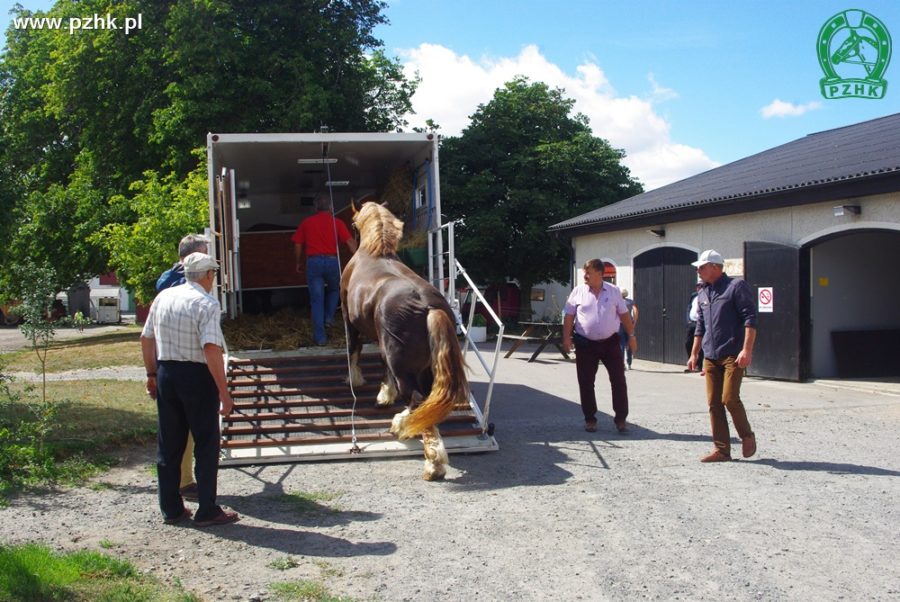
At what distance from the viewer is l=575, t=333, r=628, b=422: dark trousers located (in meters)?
7.70

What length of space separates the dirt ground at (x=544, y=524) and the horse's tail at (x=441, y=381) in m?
0.51

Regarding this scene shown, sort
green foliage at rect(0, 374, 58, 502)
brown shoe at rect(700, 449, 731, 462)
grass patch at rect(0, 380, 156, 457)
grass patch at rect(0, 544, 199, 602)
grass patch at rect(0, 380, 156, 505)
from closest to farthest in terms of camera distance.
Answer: grass patch at rect(0, 544, 199, 602)
green foliage at rect(0, 374, 58, 502)
grass patch at rect(0, 380, 156, 505)
brown shoe at rect(700, 449, 731, 462)
grass patch at rect(0, 380, 156, 457)

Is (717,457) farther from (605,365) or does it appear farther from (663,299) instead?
(663,299)

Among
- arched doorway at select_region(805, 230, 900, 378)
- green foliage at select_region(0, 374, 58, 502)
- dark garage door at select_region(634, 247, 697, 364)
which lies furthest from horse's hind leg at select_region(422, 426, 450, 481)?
dark garage door at select_region(634, 247, 697, 364)

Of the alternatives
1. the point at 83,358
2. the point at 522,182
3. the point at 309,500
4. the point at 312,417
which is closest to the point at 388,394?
the point at 312,417

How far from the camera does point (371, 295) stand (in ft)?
21.8

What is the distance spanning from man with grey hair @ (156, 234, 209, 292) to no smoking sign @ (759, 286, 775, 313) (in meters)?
9.99

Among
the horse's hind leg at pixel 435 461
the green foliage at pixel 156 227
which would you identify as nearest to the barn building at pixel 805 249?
the horse's hind leg at pixel 435 461

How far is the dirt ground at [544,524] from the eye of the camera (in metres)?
3.87

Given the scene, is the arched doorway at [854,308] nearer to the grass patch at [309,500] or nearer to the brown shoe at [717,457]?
the brown shoe at [717,457]

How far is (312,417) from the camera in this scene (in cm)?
715

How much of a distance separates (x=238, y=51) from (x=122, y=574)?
18.7m

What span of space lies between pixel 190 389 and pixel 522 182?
2236 centimetres

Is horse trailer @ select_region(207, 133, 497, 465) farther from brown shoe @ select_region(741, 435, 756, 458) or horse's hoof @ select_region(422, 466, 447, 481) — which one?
brown shoe @ select_region(741, 435, 756, 458)
